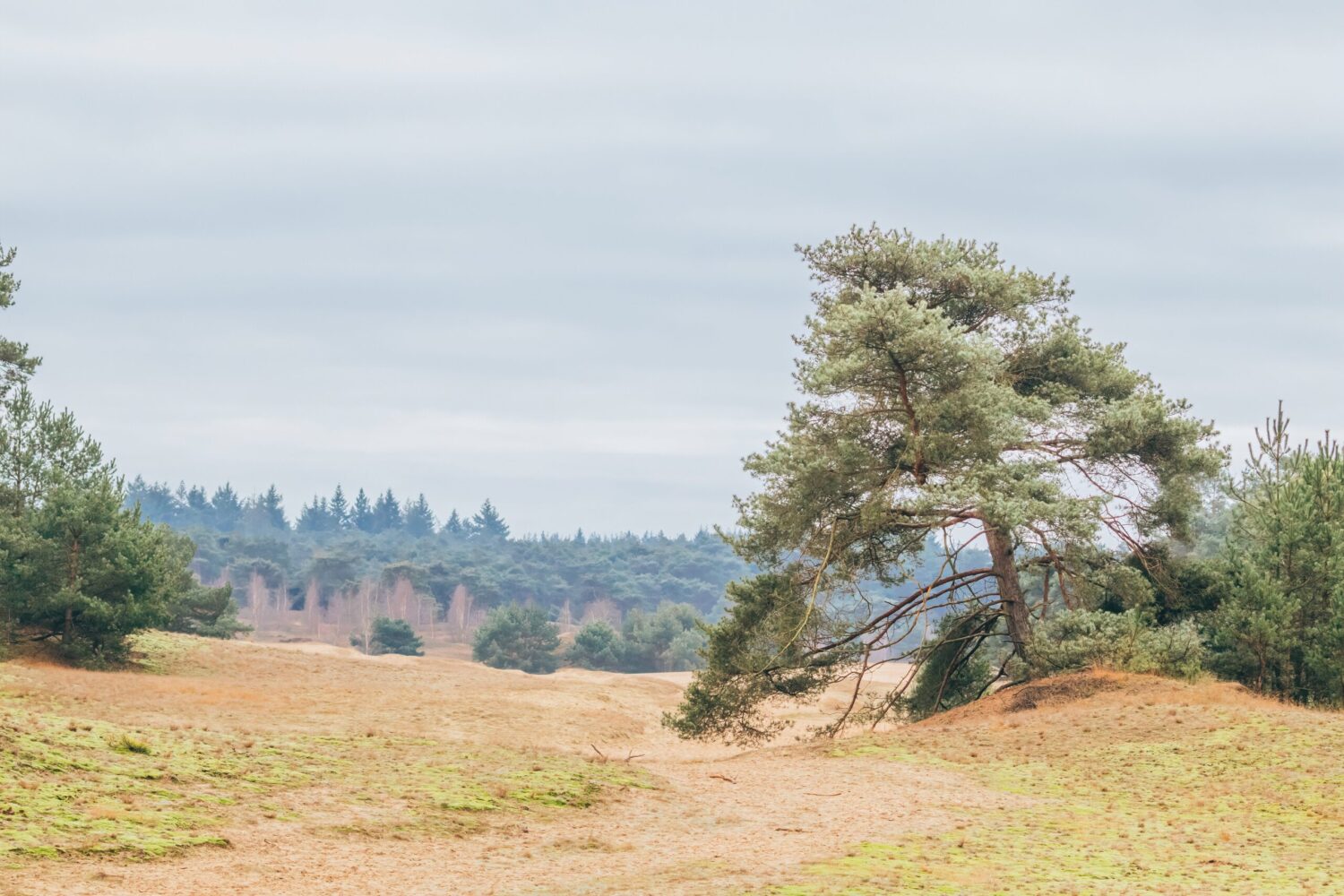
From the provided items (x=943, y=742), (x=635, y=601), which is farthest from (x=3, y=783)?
(x=635, y=601)

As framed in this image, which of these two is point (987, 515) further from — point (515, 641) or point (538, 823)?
point (515, 641)

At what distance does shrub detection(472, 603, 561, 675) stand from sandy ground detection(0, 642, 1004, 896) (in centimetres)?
5548

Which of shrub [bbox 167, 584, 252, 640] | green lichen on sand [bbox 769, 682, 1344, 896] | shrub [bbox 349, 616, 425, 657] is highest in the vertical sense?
green lichen on sand [bbox 769, 682, 1344, 896]

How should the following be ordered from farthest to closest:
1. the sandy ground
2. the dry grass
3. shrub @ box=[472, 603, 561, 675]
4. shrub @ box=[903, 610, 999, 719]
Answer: shrub @ box=[472, 603, 561, 675] < shrub @ box=[903, 610, 999, 719] < the dry grass < the sandy ground

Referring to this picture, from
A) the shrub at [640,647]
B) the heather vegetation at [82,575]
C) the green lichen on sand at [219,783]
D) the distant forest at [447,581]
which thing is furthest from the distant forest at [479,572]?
the green lichen on sand at [219,783]

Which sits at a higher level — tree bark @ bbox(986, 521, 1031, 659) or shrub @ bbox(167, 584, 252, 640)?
tree bark @ bbox(986, 521, 1031, 659)

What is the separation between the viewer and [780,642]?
26.4 metres

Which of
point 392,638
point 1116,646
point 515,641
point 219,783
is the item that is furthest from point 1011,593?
point 392,638

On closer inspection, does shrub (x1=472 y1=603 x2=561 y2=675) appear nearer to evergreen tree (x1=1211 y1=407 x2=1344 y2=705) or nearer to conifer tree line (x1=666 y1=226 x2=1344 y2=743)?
conifer tree line (x1=666 y1=226 x2=1344 y2=743)

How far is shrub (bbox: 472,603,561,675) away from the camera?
90125 mm

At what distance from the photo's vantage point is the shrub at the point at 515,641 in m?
90.1

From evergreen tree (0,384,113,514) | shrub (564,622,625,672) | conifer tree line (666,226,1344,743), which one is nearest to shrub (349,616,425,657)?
shrub (564,622,625,672)

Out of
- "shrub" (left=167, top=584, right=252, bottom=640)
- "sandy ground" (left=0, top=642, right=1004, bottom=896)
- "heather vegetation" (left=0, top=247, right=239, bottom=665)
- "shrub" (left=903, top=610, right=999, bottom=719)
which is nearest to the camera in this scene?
"sandy ground" (left=0, top=642, right=1004, bottom=896)

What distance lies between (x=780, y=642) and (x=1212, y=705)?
883 cm
